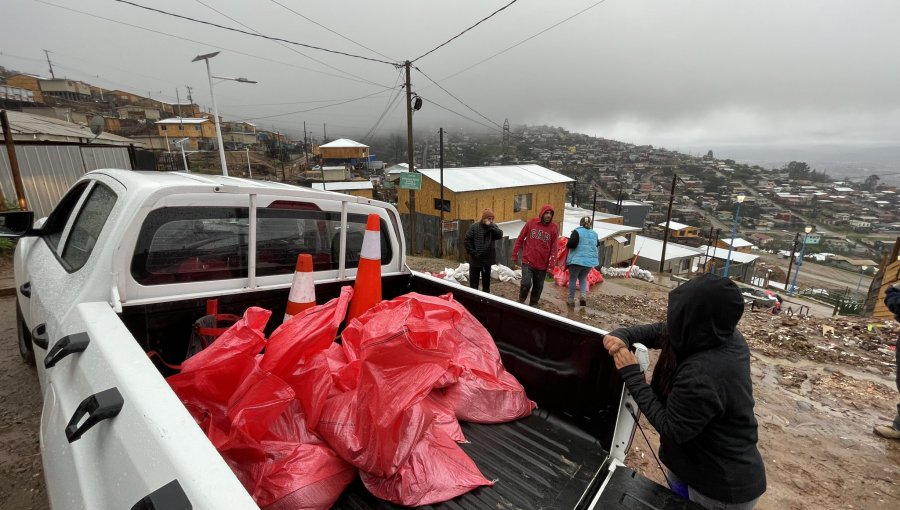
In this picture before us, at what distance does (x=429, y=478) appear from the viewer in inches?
66.6

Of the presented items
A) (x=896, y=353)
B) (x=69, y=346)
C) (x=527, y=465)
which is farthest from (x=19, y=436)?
(x=896, y=353)

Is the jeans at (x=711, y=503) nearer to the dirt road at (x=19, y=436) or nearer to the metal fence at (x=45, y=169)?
the dirt road at (x=19, y=436)

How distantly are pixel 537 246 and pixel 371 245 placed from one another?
13.2ft

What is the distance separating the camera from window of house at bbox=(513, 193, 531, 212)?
82.8 feet

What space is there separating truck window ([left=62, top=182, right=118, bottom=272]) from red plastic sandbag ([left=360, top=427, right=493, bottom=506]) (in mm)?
1986

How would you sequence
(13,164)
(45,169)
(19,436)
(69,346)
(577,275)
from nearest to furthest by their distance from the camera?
(69,346), (19,436), (577,275), (13,164), (45,169)

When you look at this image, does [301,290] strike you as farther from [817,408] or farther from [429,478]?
[817,408]

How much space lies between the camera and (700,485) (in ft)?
5.54

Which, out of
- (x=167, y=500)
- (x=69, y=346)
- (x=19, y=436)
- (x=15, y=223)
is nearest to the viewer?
(x=167, y=500)

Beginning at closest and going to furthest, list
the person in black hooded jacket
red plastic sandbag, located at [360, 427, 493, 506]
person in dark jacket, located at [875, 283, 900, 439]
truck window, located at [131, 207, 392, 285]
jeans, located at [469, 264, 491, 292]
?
1. the person in black hooded jacket
2. red plastic sandbag, located at [360, 427, 493, 506]
3. truck window, located at [131, 207, 392, 285]
4. person in dark jacket, located at [875, 283, 900, 439]
5. jeans, located at [469, 264, 491, 292]

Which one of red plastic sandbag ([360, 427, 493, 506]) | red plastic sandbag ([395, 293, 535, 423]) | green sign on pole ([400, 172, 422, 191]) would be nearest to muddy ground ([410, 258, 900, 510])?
red plastic sandbag ([395, 293, 535, 423])

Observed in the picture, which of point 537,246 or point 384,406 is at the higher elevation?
point 384,406

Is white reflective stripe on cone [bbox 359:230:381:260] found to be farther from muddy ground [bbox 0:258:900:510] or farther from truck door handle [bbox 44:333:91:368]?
muddy ground [bbox 0:258:900:510]

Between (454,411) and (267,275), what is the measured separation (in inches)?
58.6
